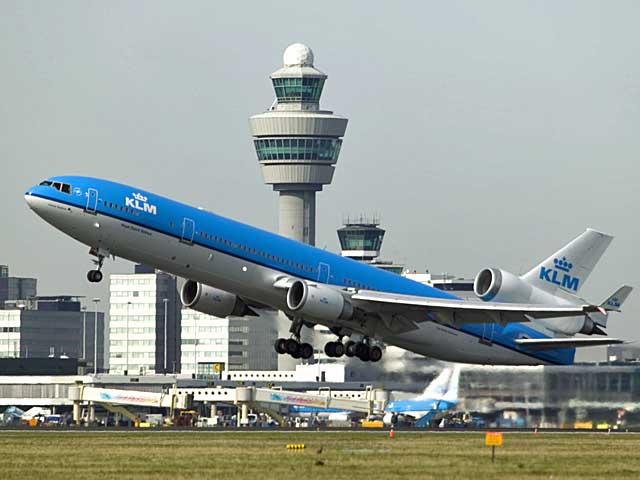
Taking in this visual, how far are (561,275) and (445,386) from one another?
27.1 ft

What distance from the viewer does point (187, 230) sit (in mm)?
68688

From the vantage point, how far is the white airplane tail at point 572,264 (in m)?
83.2

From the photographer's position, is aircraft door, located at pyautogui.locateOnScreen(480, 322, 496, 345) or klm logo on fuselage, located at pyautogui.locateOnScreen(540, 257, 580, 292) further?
klm logo on fuselage, located at pyautogui.locateOnScreen(540, 257, 580, 292)

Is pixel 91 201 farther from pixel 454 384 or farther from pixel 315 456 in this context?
pixel 454 384

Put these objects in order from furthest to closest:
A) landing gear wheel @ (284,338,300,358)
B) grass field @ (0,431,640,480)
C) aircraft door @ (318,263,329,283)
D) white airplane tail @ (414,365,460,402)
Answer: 1. white airplane tail @ (414,365,460,402)
2. landing gear wheel @ (284,338,300,358)
3. aircraft door @ (318,263,329,283)
4. grass field @ (0,431,640,480)

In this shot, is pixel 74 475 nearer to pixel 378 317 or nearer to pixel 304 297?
pixel 304 297

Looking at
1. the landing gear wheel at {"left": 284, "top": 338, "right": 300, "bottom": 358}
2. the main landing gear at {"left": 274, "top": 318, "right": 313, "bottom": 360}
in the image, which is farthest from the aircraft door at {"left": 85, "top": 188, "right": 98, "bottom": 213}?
the landing gear wheel at {"left": 284, "top": 338, "right": 300, "bottom": 358}

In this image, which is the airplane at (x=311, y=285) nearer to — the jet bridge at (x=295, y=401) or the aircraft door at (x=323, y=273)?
the aircraft door at (x=323, y=273)

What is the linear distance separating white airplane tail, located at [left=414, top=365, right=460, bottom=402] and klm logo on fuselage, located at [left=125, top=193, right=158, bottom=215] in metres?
21.1

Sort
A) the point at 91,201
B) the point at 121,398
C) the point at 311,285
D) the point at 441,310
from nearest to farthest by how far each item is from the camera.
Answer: the point at 91,201 → the point at 311,285 → the point at 441,310 → the point at 121,398

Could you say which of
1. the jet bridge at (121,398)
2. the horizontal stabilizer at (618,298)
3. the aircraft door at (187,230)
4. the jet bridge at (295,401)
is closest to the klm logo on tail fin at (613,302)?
the horizontal stabilizer at (618,298)

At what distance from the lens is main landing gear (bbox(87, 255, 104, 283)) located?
68.6m

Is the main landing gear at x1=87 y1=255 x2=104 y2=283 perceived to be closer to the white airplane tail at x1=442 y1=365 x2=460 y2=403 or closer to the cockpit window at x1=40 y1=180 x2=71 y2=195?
the cockpit window at x1=40 y1=180 x2=71 y2=195

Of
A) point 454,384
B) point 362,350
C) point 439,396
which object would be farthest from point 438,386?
point 362,350
